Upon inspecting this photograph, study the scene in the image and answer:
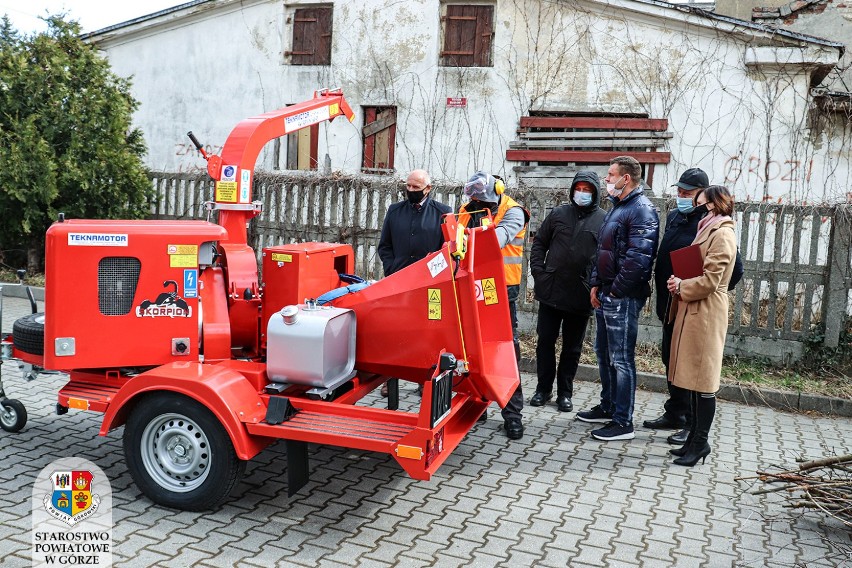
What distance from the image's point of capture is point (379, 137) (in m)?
14.9

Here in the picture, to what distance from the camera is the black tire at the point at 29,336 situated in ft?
16.4

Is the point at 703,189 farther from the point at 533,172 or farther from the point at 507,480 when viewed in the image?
the point at 533,172

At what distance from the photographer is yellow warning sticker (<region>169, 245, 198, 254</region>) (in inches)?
183

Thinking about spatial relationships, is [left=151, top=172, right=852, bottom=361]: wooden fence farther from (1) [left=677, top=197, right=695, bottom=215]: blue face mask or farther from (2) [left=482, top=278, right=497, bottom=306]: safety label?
(2) [left=482, top=278, right=497, bottom=306]: safety label

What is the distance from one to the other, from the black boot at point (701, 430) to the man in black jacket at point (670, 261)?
390 millimetres

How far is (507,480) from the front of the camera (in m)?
5.19

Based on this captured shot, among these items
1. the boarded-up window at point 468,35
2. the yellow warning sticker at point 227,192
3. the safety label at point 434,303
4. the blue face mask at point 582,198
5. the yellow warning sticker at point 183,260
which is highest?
the boarded-up window at point 468,35

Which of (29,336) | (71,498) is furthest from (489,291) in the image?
(29,336)

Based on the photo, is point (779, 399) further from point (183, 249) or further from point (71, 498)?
point (71, 498)

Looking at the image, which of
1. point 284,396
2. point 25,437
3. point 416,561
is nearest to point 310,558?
point 416,561

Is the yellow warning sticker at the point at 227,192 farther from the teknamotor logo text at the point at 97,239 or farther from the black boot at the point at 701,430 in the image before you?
the black boot at the point at 701,430

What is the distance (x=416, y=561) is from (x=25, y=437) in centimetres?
325

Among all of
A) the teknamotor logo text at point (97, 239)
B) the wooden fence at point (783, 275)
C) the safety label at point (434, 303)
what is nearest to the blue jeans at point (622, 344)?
the safety label at point (434, 303)

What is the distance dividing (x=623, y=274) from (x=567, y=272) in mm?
785
